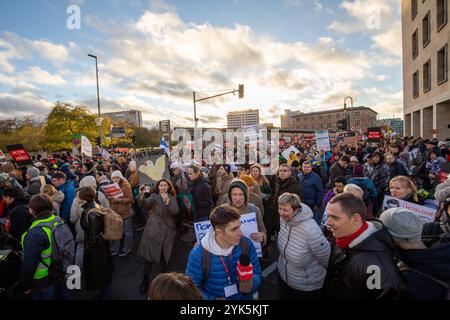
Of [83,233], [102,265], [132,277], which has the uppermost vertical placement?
[83,233]

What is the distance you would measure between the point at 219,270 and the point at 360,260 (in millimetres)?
1127

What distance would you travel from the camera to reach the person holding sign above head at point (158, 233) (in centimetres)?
415

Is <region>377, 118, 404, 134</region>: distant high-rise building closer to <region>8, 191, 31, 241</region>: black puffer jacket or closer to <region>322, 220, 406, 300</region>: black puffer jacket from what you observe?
<region>322, 220, 406, 300</region>: black puffer jacket

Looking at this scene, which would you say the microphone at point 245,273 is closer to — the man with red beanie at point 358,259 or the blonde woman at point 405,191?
the man with red beanie at point 358,259

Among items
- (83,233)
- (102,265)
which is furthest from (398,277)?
(83,233)

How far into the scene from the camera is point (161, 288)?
4.79 ft

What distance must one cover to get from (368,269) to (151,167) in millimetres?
5032

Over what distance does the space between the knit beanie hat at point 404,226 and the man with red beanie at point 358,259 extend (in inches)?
3.8

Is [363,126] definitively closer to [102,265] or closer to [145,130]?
[145,130]

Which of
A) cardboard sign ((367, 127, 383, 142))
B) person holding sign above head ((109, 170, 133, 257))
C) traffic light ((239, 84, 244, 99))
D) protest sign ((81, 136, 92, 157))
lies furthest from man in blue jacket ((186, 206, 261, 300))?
cardboard sign ((367, 127, 383, 142))

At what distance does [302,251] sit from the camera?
8.77 ft

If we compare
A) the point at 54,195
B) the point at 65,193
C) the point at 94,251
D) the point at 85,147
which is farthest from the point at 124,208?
the point at 85,147

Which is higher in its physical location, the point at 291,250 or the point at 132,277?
the point at 291,250

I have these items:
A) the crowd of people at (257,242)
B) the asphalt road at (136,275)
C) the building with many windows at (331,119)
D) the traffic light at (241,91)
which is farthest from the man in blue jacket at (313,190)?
the building with many windows at (331,119)
